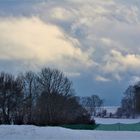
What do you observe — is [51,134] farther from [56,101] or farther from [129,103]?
[129,103]

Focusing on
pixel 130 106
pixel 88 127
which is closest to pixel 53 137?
pixel 88 127

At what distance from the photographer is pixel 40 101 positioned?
97938 millimetres

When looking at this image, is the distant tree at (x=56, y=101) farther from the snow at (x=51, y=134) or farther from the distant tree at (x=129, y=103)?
the distant tree at (x=129, y=103)

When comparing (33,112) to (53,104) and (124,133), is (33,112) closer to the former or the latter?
(53,104)

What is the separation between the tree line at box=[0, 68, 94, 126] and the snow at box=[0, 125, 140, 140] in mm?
32661

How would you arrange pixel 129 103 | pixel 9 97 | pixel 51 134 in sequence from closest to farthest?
pixel 51 134 → pixel 9 97 → pixel 129 103

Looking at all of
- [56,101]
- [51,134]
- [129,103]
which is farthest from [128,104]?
[51,134]

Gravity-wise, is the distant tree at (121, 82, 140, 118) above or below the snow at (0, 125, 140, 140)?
above

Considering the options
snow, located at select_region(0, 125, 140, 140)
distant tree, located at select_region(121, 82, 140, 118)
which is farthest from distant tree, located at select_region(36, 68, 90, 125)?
distant tree, located at select_region(121, 82, 140, 118)

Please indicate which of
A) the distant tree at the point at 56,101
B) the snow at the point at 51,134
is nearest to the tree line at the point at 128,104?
the distant tree at the point at 56,101

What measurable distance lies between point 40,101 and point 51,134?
165ft

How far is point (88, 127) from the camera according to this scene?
2440 inches

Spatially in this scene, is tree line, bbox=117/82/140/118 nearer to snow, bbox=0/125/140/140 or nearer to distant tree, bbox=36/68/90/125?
distant tree, bbox=36/68/90/125

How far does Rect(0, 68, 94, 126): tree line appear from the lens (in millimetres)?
87500
